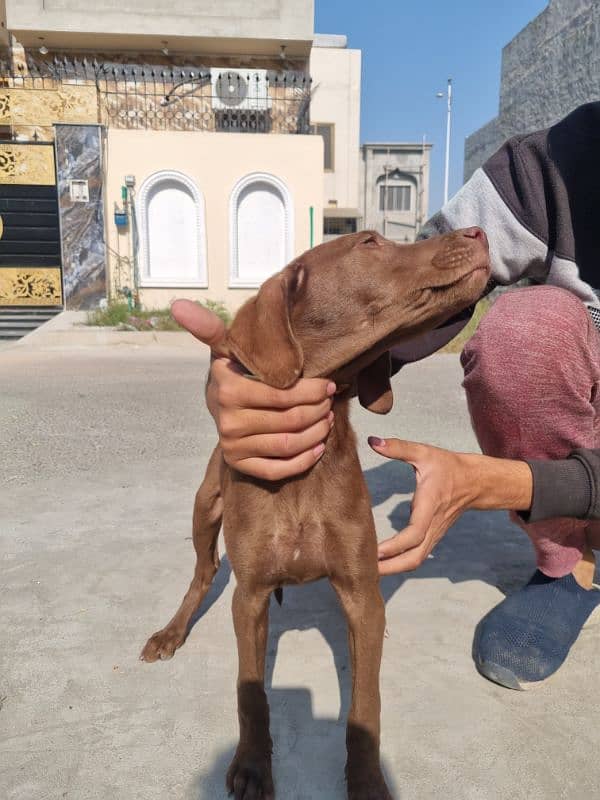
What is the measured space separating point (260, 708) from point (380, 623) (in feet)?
1.19

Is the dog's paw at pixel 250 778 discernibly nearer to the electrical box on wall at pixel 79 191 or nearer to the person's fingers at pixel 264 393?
the person's fingers at pixel 264 393

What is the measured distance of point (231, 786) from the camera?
1.46 metres

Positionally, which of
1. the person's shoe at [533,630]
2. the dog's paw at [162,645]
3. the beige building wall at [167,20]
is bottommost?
the dog's paw at [162,645]

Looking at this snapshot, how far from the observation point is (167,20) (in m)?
14.2

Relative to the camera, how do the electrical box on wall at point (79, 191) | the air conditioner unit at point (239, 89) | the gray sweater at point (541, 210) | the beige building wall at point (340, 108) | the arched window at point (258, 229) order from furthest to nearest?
the beige building wall at point (340, 108) → the air conditioner unit at point (239, 89) → the arched window at point (258, 229) → the electrical box on wall at point (79, 191) → the gray sweater at point (541, 210)

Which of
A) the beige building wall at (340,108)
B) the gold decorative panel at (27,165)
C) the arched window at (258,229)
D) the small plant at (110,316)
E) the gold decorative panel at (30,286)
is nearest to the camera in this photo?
the small plant at (110,316)

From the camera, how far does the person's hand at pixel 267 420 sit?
1555 mm

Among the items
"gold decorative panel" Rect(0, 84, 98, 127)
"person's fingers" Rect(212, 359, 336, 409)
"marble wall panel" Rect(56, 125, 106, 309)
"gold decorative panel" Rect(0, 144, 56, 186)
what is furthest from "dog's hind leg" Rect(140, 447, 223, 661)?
"gold decorative panel" Rect(0, 84, 98, 127)

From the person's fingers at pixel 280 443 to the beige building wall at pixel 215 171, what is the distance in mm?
12092

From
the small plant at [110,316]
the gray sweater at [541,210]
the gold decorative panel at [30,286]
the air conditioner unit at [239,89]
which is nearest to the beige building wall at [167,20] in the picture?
the air conditioner unit at [239,89]

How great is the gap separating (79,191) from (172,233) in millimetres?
2014

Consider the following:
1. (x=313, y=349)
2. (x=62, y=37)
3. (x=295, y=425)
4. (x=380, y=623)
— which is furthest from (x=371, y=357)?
(x=62, y=37)

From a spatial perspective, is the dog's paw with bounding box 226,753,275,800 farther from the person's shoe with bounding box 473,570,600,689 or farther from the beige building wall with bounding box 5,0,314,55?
the beige building wall with bounding box 5,0,314,55

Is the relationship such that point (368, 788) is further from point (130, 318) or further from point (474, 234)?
point (130, 318)
